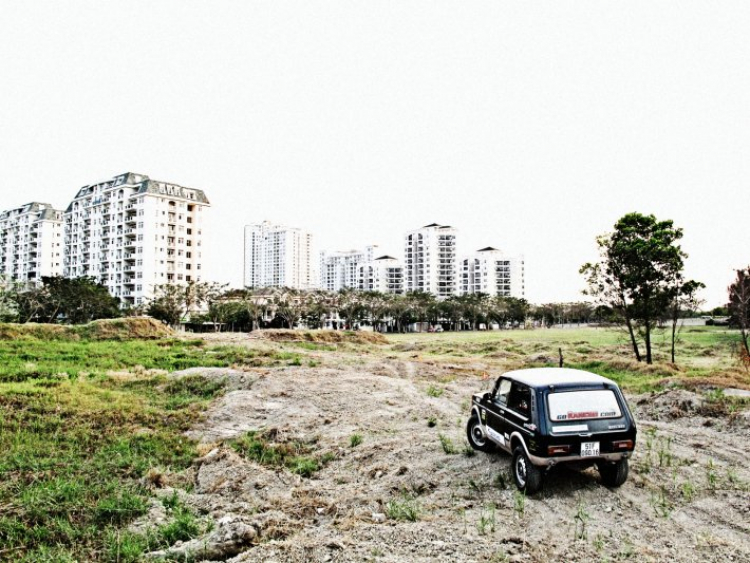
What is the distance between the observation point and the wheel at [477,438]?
10648mm

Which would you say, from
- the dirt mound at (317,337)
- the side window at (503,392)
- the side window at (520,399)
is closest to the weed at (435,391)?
the side window at (503,392)

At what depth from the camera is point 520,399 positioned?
904 centimetres

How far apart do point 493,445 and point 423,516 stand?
10.6 feet

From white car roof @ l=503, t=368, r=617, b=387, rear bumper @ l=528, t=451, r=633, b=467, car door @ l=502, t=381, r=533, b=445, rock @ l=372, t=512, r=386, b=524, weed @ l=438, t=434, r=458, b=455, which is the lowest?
rock @ l=372, t=512, r=386, b=524

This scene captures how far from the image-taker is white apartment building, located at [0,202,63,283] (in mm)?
124812

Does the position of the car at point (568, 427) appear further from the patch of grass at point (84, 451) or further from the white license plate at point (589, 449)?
the patch of grass at point (84, 451)

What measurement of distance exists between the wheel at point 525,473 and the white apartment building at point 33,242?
140934 millimetres

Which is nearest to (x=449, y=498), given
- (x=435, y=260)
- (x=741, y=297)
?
(x=741, y=297)

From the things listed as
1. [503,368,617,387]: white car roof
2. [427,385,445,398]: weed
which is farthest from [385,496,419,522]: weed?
[427,385,445,398]: weed

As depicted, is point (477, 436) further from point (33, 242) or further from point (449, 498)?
point (33, 242)

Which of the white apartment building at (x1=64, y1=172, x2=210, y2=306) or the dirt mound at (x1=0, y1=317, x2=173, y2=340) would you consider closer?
the dirt mound at (x1=0, y1=317, x2=173, y2=340)

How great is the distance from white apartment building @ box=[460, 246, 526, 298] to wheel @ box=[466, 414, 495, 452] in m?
184

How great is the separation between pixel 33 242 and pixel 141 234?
173ft

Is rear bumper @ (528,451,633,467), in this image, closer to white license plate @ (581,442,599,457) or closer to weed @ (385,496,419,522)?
white license plate @ (581,442,599,457)
